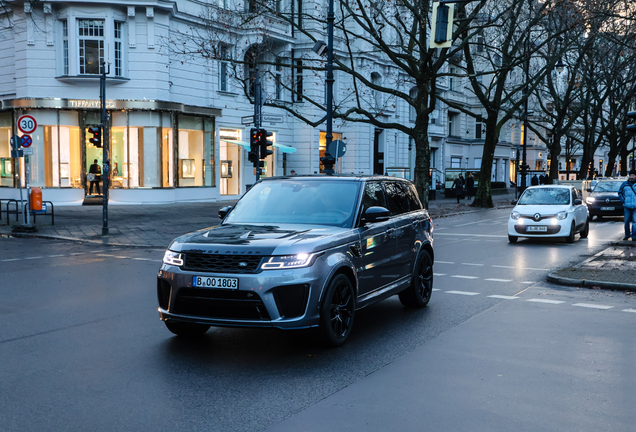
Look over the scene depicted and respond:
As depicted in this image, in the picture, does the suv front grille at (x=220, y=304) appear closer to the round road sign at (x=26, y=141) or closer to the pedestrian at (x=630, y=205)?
the pedestrian at (x=630, y=205)

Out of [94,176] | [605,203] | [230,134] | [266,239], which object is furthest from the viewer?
[230,134]

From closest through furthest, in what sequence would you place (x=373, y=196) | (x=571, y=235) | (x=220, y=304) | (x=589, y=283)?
(x=220, y=304)
(x=373, y=196)
(x=589, y=283)
(x=571, y=235)

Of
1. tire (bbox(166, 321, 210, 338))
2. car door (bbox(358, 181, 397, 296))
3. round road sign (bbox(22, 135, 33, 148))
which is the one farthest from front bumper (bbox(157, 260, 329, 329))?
round road sign (bbox(22, 135, 33, 148))

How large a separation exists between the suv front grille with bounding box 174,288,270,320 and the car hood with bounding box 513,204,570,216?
12.9 meters

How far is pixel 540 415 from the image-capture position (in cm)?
471

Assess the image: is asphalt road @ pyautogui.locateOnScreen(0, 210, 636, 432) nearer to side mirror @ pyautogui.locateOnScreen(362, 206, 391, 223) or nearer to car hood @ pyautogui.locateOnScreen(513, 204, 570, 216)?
side mirror @ pyautogui.locateOnScreen(362, 206, 391, 223)

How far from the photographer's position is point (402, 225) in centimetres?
826

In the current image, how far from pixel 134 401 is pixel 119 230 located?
15819 mm

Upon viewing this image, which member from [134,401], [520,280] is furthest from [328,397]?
[520,280]

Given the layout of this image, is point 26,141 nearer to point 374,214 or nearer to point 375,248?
point 375,248

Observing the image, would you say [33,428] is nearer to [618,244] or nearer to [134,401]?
[134,401]

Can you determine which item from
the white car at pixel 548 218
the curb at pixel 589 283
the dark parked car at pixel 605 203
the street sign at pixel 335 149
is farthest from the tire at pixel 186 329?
the dark parked car at pixel 605 203

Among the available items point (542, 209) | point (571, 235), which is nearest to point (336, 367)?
point (542, 209)

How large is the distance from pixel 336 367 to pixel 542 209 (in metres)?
13.1
